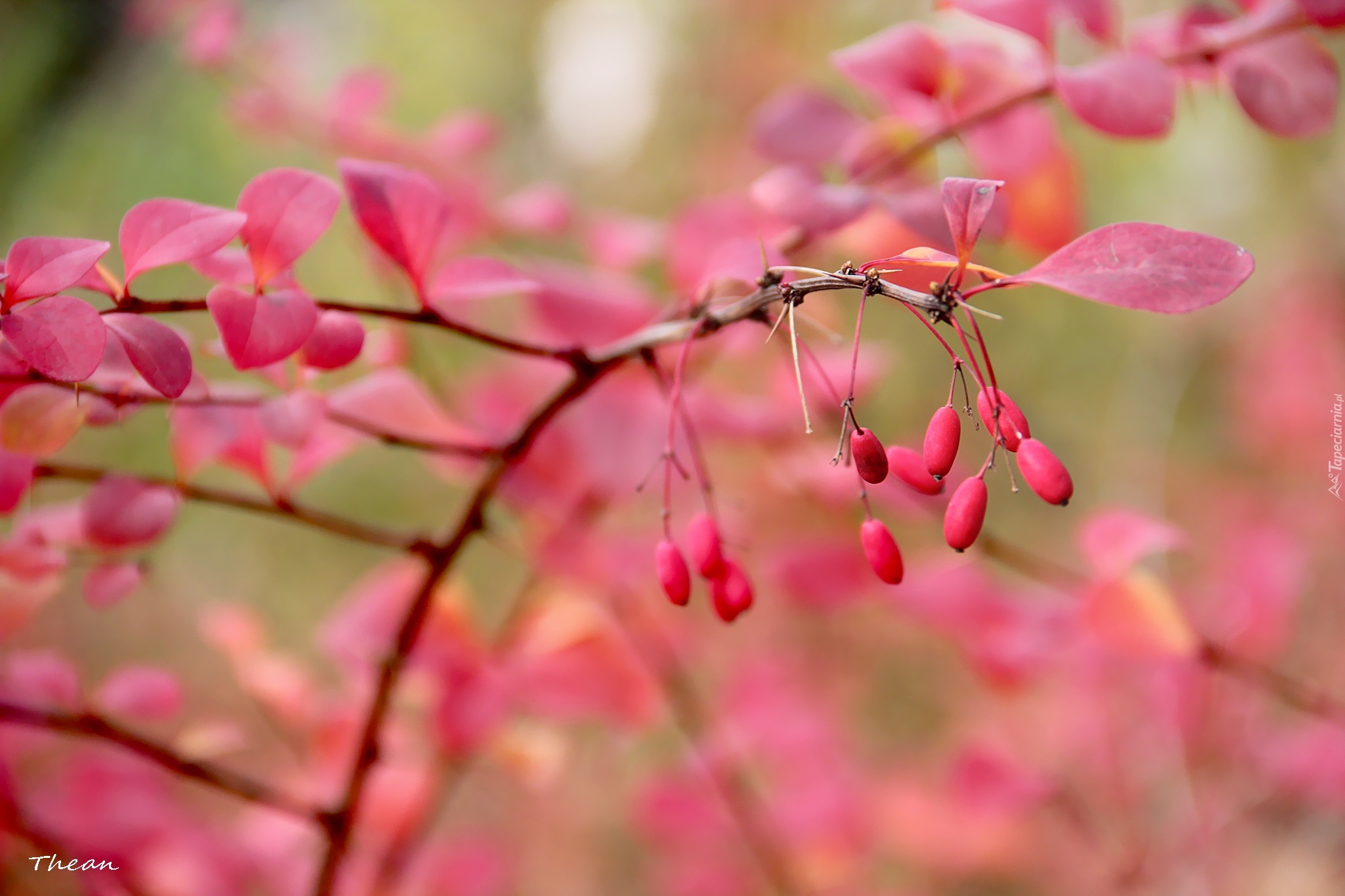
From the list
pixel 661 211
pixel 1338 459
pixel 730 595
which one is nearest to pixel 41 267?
pixel 730 595

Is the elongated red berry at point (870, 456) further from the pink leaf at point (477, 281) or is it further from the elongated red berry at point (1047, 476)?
the pink leaf at point (477, 281)

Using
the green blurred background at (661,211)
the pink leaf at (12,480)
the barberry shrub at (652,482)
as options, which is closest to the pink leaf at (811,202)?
the barberry shrub at (652,482)

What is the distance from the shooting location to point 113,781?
0.65 metres

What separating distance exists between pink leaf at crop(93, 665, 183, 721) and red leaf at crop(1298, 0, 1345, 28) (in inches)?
27.6

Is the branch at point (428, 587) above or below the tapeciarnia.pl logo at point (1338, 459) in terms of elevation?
below

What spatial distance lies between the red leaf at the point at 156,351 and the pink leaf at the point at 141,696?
0.34m

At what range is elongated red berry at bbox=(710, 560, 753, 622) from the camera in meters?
0.28

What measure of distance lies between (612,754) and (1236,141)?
2.01 m

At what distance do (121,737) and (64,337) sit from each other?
23 centimetres

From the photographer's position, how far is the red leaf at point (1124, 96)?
0.35 m

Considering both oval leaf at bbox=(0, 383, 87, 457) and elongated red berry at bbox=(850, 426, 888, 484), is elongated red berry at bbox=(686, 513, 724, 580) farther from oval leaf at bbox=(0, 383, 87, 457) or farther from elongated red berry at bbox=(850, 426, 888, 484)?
oval leaf at bbox=(0, 383, 87, 457)

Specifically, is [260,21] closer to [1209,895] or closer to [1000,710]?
[1000,710]

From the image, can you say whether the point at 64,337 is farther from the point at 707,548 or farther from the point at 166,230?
the point at 707,548

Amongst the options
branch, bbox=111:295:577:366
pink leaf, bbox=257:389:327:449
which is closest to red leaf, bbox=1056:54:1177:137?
branch, bbox=111:295:577:366
